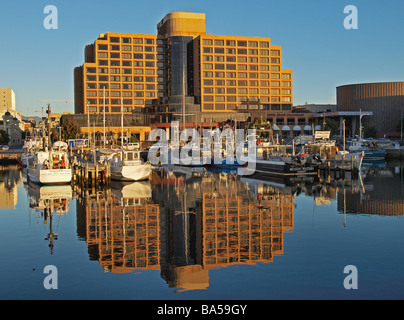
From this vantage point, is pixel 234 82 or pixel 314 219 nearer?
pixel 314 219

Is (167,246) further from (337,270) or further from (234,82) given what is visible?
(234,82)

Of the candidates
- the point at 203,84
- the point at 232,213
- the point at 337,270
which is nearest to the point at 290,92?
the point at 203,84

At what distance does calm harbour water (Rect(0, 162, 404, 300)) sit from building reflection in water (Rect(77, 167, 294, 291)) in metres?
0.08

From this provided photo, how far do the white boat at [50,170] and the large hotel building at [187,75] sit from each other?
106 m

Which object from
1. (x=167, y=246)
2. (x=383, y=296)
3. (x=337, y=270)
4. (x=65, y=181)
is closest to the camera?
(x=383, y=296)

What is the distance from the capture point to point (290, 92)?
18625 centimetres

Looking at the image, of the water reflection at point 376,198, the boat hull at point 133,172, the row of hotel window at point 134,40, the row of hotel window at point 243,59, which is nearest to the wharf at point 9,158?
the boat hull at point 133,172

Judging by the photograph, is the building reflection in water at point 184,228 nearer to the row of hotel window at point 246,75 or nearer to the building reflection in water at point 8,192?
the building reflection in water at point 8,192

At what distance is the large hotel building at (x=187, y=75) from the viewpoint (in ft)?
582

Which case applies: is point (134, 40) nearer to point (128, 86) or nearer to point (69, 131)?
point (128, 86)

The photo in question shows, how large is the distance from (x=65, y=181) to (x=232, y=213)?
2892cm

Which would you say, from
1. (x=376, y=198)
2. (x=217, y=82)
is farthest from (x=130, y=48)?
(x=376, y=198)

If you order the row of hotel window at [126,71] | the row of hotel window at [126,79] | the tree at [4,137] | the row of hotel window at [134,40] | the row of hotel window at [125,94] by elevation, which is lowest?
the tree at [4,137]

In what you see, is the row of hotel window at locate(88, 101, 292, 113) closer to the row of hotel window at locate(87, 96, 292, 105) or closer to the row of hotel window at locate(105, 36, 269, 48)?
the row of hotel window at locate(87, 96, 292, 105)
